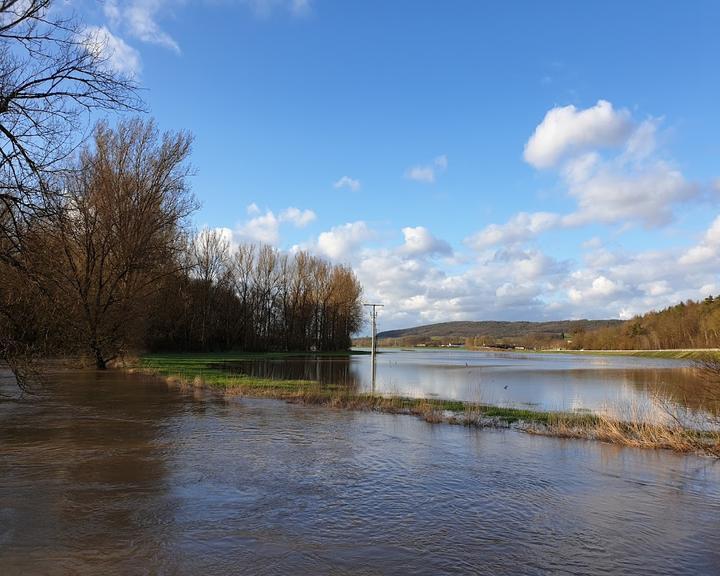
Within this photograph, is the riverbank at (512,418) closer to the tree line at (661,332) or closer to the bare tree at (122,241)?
the bare tree at (122,241)

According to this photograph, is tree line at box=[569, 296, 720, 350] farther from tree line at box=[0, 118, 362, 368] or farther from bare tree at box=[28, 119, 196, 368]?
bare tree at box=[28, 119, 196, 368]

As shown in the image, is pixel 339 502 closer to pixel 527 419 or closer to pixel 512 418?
pixel 512 418

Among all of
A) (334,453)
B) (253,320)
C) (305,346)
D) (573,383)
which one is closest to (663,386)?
(573,383)

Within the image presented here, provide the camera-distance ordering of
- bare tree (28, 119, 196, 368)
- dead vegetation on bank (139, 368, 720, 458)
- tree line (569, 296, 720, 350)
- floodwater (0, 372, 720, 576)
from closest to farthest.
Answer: floodwater (0, 372, 720, 576) → dead vegetation on bank (139, 368, 720, 458) → bare tree (28, 119, 196, 368) → tree line (569, 296, 720, 350)

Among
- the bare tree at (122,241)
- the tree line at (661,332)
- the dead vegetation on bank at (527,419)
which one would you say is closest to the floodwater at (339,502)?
the dead vegetation on bank at (527,419)

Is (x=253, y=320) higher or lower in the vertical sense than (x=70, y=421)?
higher

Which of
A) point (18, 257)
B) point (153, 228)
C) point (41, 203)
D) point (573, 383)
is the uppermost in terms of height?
point (153, 228)

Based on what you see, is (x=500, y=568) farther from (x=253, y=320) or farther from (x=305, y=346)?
(x=305, y=346)

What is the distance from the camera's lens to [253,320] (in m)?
70.1

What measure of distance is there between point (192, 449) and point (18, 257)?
4.82 m

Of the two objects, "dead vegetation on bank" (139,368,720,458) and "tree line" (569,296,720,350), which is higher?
"tree line" (569,296,720,350)

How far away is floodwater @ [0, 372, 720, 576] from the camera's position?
5.54m

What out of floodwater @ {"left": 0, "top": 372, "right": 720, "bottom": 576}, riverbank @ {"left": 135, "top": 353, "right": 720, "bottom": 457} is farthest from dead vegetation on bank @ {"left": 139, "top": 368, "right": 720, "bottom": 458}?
floodwater @ {"left": 0, "top": 372, "right": 720, "bottom": 576}

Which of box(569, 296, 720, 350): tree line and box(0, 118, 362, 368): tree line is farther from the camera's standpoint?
box(569, 296, 720, 350): tree line
